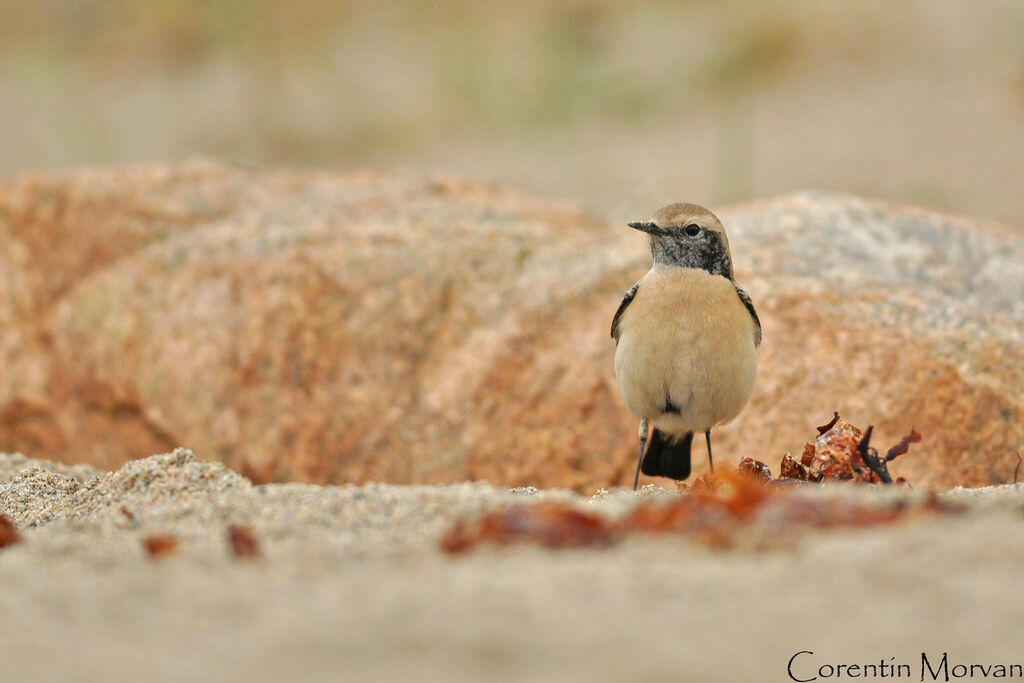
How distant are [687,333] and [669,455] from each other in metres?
0.94

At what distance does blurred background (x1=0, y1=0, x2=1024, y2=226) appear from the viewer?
49.7 feet

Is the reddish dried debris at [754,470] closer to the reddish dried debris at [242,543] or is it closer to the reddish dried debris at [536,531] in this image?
the reddish dried debris at [536,531]

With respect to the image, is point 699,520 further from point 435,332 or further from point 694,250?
point 435,332

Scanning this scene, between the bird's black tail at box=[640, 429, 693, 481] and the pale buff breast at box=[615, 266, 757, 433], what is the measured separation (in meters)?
0.47

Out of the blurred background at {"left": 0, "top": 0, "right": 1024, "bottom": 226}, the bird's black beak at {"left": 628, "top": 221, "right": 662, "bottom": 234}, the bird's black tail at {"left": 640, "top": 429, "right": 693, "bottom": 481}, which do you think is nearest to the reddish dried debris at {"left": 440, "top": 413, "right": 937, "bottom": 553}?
the bird's black beak at {"left": 628, "top": 221, "right": 662, "bottom": 234}

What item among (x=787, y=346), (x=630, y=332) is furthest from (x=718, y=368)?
(x=787, y=346)

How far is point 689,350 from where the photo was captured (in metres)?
5.28

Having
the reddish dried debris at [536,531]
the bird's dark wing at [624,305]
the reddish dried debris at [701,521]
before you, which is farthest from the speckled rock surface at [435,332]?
the reddish dried debris at [536,531]

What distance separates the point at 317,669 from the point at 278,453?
465 cm

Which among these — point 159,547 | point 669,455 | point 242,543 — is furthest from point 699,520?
point 669,455

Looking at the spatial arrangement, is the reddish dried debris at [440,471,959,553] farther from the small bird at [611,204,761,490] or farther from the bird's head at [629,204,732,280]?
the bird's head at [629,204,732,280]

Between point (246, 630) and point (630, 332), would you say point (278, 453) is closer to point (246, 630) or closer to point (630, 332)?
point (630, 332)

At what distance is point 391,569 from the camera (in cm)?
286

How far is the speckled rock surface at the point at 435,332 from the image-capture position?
20.4 ft
